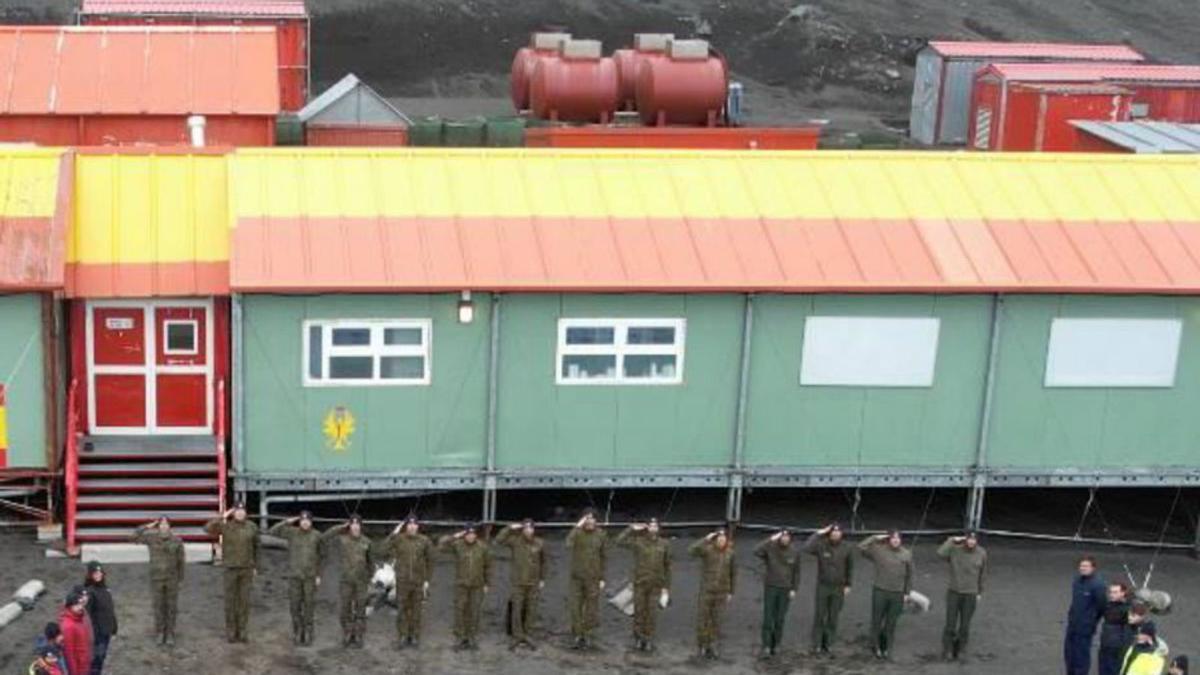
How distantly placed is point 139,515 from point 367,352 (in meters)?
3.43

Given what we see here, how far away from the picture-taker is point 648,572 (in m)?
17.2

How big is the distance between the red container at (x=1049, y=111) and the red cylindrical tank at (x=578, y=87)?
10.9 meters

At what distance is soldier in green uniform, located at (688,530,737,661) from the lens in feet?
55.9

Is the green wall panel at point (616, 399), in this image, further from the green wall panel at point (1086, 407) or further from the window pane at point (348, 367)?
the green wall panel at point (1086, 407)

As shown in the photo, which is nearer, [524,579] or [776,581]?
[776,581]

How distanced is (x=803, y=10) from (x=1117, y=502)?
143ft

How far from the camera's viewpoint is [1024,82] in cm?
4119

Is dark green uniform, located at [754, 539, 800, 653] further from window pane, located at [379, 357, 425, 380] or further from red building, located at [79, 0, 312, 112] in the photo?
red building, located at [79, 0, 312, 112]

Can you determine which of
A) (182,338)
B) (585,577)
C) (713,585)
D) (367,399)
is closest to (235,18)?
(182,338)

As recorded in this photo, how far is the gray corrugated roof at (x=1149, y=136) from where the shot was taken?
91.5ft

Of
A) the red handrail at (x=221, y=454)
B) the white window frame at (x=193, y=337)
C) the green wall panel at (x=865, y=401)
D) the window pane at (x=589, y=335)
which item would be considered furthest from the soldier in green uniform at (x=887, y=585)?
the white window frame at (x=193, y=337)

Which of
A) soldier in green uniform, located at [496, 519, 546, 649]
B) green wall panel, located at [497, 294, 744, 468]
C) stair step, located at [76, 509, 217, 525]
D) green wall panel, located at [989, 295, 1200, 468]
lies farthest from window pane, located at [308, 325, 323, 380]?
green wall panel, located at [989, 295, 1200, 468]

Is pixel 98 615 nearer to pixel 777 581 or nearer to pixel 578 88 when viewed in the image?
pixel 777 581

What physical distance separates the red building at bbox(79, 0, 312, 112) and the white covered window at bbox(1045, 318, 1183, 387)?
22576 millimetres
